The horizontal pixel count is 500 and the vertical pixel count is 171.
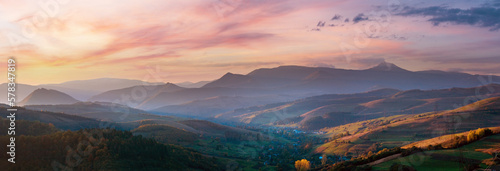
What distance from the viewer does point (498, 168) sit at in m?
41.7

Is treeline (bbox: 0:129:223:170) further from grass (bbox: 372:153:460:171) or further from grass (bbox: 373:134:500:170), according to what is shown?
grass (bbox: 373:134:500:170)

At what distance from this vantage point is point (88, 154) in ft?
314

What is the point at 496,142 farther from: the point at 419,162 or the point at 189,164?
the point at 189,164

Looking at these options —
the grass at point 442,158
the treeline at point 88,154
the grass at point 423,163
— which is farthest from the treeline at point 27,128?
the grass at point 442,158

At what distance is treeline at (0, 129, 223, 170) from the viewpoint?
88.7 meters

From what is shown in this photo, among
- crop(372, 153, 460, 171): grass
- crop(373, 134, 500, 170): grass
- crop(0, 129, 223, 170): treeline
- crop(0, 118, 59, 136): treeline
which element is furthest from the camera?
crop(0, 118, 59, 136): treeline

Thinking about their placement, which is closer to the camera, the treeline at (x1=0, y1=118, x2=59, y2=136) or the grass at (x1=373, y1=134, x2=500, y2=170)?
the grass at (x1=373, y1=134, x2=500, y2=170)

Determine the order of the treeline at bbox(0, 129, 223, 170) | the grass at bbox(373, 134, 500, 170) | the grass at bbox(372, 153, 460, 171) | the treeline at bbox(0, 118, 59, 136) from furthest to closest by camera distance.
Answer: the treeline at bbox(0, 118, 59, 136), the treeline at bbox(0, 129, 223, 170), the grass at bbox(373, 134, 500, 170), the grass at bbox(372, 153, 460, 171)

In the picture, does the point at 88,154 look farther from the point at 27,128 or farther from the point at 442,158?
the point at 442,158

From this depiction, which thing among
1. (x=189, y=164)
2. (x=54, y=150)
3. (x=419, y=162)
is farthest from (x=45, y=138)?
(x=419, y=162)

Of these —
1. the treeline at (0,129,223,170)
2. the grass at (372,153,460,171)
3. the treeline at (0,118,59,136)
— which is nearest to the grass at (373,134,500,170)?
the grass at (372,153,460,171)

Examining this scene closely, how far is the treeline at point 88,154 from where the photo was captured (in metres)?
88.7

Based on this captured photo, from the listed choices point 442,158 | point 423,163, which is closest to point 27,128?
point 423,163

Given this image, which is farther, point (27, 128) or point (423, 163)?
point (27, 128)
